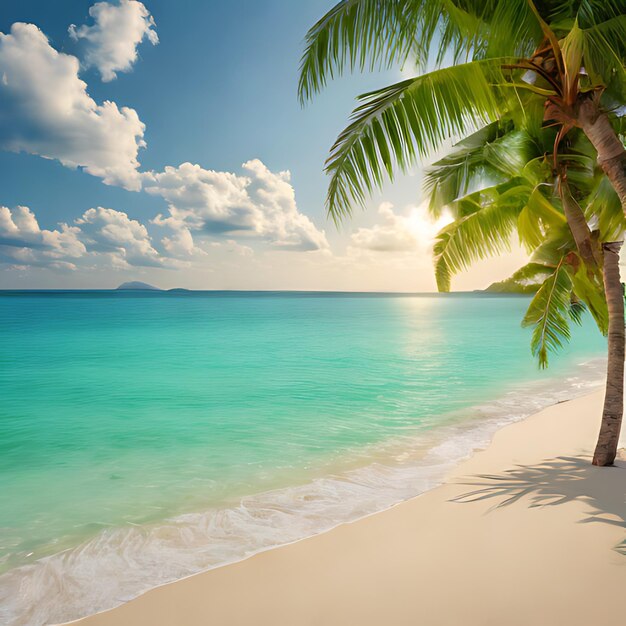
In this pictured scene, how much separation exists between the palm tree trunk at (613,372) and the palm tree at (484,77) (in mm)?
10

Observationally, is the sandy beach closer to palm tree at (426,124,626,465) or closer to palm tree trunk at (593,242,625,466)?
palm tree trunk at (593,242,625,466)

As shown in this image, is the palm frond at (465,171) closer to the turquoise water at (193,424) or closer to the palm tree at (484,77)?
the palm tree at (484,77)

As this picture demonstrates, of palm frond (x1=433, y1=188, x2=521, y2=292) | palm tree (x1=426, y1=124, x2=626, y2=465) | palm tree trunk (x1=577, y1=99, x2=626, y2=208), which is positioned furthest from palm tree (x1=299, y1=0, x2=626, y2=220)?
palm frond (x1=433, y1=188, x2=521, y2=292)

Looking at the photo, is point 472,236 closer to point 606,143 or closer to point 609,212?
point 609,212

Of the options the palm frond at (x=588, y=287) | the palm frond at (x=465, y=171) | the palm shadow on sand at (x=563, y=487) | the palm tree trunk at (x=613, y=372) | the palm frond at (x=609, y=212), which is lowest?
the palm shadow on sand at (x=563, y=487)

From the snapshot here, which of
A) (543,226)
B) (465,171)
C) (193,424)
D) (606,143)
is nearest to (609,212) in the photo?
(543,226)

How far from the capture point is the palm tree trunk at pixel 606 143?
12.1 ft

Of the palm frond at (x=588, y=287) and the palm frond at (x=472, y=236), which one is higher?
the palm frond at (x=472, y=236)

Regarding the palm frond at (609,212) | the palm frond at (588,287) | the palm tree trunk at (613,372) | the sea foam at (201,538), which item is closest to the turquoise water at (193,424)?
the sea foam at (201,538)

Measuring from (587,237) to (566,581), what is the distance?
12.2 feet

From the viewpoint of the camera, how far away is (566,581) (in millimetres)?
2578

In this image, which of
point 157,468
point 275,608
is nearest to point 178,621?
point 275,608

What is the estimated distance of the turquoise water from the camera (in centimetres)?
455

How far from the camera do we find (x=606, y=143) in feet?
12.2
